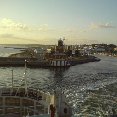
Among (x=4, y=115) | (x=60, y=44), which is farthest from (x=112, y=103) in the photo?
(x=60, y=44)

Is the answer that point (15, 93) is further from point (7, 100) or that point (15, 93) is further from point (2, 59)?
point (2, 59)

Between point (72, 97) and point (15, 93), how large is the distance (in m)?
23.6

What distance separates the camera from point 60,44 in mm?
171875

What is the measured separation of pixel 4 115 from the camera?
3212 cm

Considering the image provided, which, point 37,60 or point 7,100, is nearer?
point 7,100

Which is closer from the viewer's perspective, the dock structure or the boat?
the boat

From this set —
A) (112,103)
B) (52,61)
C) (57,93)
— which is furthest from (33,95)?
(52,61)

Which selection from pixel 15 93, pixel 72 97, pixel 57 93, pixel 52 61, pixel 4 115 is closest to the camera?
pixel 57 93

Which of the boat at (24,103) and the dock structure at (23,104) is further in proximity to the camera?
the dock structure at (23,104)

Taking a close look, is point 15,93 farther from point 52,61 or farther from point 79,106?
point 52,61

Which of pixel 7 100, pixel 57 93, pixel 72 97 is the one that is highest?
pixel 57 93

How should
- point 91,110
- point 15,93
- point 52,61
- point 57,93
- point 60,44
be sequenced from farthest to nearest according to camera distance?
point 60,44, point 52,61, point 91,110, point 15,93, point 57,93

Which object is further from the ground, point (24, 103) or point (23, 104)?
point (24, 103)

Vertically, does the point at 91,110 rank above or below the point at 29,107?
below
